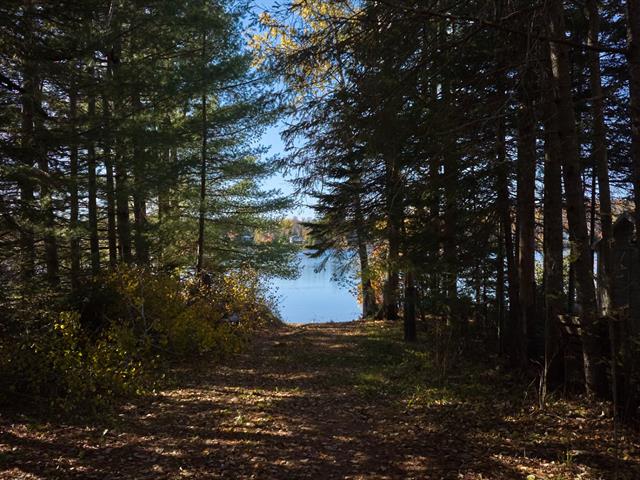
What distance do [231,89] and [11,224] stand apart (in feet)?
25.4

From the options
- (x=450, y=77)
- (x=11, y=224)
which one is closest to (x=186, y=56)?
(x=11, y=224)

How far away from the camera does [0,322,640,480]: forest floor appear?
4.26 metres

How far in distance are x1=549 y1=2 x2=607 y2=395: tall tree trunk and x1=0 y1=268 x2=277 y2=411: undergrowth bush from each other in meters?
6.31

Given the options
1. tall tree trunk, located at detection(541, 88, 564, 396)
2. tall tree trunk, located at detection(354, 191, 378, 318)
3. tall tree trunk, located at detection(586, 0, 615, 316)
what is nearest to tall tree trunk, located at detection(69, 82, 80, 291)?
A: tall tree trunk, located at detection(354, 191, 378, 318)

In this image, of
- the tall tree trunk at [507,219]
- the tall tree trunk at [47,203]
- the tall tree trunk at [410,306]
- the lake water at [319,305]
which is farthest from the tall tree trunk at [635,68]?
the lake water at [319,305]

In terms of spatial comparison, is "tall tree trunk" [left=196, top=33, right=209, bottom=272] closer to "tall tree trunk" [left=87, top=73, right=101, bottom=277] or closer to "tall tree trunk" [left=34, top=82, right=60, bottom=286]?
"tall tree trunk" [left=87, top=73, right=101, bottom=277]

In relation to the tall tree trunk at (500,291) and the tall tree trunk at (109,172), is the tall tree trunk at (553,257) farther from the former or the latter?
the tall tree trunk at (109,172)

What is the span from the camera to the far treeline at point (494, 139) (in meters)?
5.00

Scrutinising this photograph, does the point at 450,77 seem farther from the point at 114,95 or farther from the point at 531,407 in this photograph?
the point at 114,95

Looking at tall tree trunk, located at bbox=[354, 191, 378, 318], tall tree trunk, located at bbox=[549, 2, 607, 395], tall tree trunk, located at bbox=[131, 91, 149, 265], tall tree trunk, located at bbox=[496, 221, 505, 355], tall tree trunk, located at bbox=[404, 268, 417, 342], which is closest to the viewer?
tall tree trunk, located at bbox=[549, 2, 607, 395]

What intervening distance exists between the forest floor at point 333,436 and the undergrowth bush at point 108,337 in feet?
1.81

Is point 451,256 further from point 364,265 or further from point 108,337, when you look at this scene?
point 364,265

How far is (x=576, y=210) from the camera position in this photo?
555cm

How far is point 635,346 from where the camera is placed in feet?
17.0
